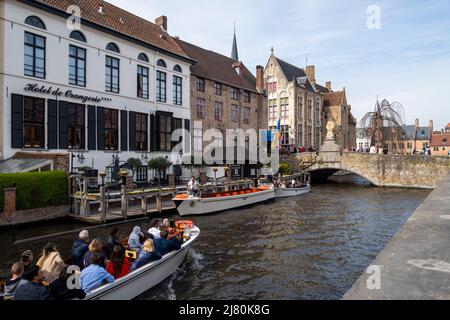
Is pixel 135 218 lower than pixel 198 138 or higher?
lower

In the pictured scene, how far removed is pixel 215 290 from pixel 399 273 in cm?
596

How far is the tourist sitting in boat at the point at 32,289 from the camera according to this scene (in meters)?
4.98

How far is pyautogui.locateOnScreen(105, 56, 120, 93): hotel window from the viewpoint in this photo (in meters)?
21.9

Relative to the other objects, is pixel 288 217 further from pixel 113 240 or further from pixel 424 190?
pixel 424 190

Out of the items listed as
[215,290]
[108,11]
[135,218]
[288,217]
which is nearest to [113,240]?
[215,290]

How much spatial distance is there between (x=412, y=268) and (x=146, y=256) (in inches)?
243

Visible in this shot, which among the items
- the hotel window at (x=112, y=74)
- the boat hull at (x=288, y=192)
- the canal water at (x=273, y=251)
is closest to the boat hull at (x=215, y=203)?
the canal water at (x=273, y=251)

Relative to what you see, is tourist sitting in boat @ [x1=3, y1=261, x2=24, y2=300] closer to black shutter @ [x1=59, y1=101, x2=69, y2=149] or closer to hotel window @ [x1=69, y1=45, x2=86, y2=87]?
black shutter @ [x1=59, y1=101, x2=69, y2=149]

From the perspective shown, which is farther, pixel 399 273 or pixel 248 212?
pixel 248 212

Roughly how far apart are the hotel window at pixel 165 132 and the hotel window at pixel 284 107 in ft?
83.2

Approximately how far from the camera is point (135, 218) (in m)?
16.5

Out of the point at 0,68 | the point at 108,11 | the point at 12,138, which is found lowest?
the point at 12,138

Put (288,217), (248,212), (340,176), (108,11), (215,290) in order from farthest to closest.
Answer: (340,176)
(108,11)
(248,212)
(288,217)
(215,290)

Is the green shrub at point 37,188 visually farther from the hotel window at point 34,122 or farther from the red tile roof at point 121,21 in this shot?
the red tile roof at point 121,21
